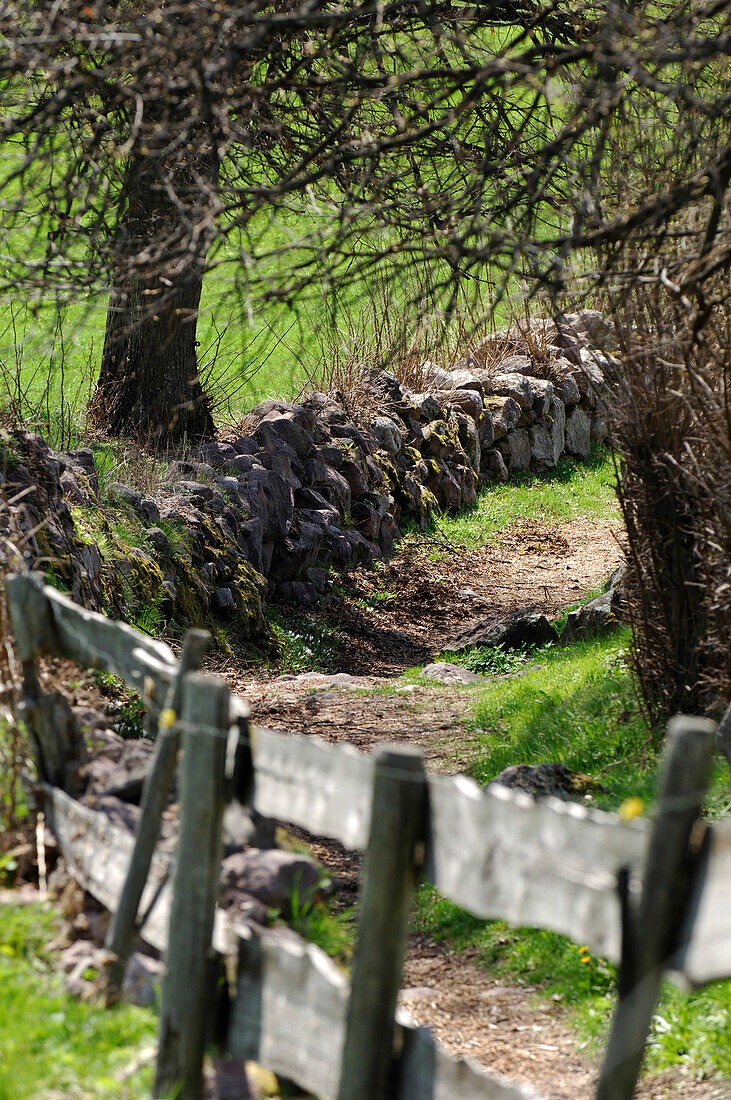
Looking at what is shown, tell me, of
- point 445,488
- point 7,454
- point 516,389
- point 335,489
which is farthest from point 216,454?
point 516,389

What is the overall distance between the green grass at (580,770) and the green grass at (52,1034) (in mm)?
1975

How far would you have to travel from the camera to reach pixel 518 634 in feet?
33.8

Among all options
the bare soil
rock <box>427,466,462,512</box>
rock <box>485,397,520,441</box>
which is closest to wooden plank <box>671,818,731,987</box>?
the bare soil

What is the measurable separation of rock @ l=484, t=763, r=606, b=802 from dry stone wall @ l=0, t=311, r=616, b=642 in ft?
7.96

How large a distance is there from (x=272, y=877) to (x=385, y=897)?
129 cm

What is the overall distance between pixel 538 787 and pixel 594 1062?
197 cm

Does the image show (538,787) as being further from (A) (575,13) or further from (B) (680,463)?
(A) (575,13)

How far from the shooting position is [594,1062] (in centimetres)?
398

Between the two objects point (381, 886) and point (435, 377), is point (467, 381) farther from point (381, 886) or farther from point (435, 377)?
point (381, 886)

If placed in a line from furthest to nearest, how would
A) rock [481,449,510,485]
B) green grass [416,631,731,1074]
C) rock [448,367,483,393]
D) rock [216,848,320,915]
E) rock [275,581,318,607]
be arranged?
1. rock [448,367,483,393]
2. rock [481,449,510,485]
3. rock [275,581,318,607]
4. green grass [416,631,731,1074]
5. rock [216,848,320,915]

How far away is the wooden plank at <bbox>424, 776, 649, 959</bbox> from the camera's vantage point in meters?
2.13

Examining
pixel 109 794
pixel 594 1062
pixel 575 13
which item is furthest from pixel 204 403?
pixel 594 1062

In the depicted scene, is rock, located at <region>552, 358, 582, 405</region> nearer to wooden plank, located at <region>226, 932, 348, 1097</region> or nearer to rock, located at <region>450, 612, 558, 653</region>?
rock, located at <region>450, 612, 558, 653</region>

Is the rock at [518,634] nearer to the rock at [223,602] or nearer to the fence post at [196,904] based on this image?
the rock at [223,602]
